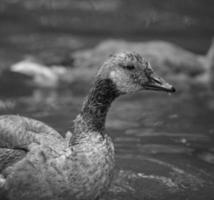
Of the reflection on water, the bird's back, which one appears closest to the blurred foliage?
the reflection on water

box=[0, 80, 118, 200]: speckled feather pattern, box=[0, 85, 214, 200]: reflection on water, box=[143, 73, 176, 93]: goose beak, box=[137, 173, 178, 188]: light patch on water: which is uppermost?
box=[143, 73, 176, 93]: goose beak

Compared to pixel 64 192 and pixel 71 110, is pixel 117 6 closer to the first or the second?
pixel 71 110

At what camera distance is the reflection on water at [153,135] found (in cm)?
656

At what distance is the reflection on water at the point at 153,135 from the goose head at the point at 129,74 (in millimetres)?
1315

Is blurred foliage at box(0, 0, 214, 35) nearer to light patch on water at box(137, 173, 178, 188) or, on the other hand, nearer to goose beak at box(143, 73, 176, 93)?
light patch on water at box(137, 173, 178, 188)

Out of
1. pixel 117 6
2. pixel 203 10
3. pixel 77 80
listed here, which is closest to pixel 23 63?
pixel 77 80

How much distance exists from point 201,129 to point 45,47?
523 centimetres

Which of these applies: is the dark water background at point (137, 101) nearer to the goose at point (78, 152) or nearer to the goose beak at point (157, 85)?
the goose at point (78, 152)

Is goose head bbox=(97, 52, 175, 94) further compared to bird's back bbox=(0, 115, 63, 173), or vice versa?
bird's back bbox=(0, 115, 63, 173)

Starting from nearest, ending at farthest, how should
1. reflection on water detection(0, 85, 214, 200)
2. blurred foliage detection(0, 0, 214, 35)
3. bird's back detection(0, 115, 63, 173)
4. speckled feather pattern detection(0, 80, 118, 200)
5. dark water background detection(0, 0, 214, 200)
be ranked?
speckled feather pattern detection(0, 80, 118, 200)
bird's back detection(0, 115, 63, 173)
reflection on water detection(0, 85, 214, 200)
dark water background detection(0, 0, 214, 200)
blurred foliage detection(0, 0, 214, 35)

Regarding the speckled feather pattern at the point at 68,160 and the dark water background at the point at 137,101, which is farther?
the dark water background at the point at 137,101

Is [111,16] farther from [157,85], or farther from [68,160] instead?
[68,160]

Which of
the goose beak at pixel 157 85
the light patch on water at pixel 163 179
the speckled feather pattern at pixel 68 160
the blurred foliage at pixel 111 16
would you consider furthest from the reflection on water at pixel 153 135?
the blurred foliage at pixel 111 16

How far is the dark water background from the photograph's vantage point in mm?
6844
